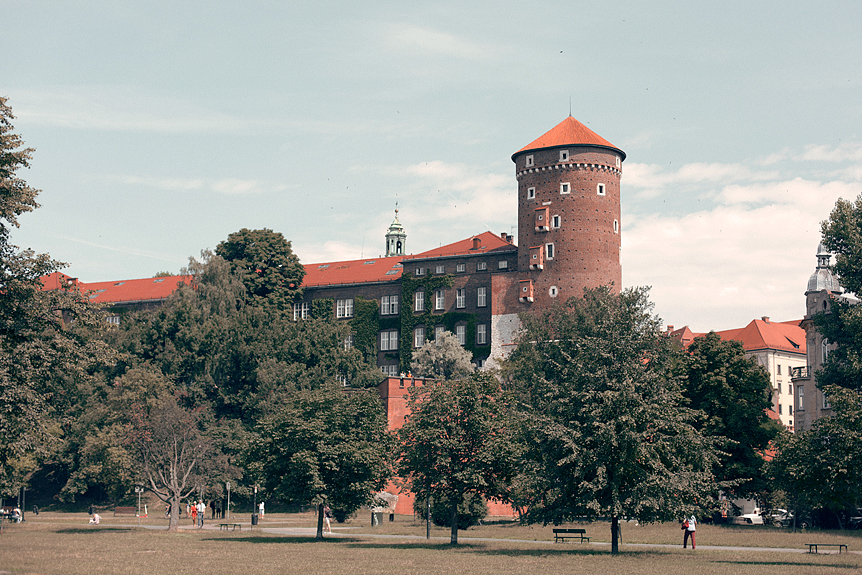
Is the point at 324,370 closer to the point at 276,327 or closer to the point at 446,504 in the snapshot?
the point at 276,327

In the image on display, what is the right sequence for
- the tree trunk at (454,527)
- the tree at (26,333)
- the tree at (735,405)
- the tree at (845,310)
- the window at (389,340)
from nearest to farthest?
the tree at (26,333)
the tree trunk at (454,527)
the tree at (845,310)
the tree at (735,405)
the window at (389,340)

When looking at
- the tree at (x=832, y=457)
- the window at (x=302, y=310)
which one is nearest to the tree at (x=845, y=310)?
the tree at (x=832, y=457)

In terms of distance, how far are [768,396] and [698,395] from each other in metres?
4.45

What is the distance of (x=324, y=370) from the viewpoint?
79.7m

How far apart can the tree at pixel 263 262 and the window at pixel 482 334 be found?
19064 millimetres

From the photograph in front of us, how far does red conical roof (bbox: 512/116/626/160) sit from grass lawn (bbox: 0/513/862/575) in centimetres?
4567

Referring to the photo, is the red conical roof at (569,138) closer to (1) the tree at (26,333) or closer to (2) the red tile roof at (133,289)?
(2) the red tile roof at (133,289)

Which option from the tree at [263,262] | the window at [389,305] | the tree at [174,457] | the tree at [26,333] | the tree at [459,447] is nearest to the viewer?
the tree at [26,333]

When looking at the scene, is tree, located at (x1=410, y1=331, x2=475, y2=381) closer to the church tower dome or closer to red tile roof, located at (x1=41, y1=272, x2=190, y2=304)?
red tile roof, located at (x1=41, y1=272, x2=190, y2=304)

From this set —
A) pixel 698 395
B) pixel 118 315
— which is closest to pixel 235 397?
pixel 118 315

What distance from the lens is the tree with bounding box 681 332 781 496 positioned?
5459cm

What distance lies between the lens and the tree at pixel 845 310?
48938 millimetres

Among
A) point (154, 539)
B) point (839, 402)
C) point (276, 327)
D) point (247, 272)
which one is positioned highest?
point (247, 272)

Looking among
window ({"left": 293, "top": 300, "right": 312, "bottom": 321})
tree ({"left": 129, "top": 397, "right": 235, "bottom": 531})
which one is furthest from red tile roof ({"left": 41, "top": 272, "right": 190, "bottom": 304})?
tree ({"left": 129, "top": 397, "right": 235, "bottom": 531})
